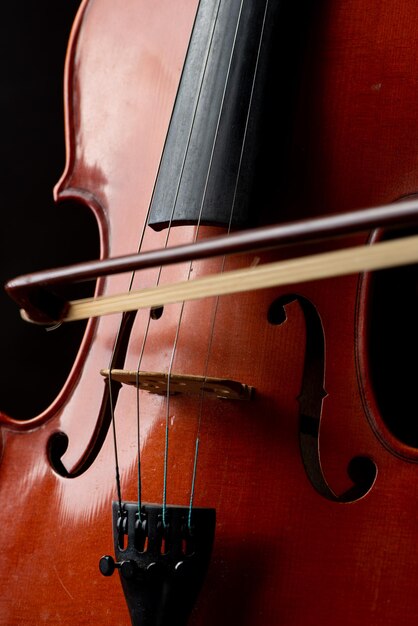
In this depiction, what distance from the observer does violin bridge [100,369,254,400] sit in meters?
0.75

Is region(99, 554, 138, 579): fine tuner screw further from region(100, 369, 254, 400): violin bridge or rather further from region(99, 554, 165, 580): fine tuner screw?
region(100, 369, 254, 400): violin bridge

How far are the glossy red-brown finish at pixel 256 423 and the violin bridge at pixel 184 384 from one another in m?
0.01

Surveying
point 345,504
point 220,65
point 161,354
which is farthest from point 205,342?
point 220,65

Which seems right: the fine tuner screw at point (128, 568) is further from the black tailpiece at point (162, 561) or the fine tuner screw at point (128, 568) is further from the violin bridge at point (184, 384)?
the violin bridge at point (184, 384)

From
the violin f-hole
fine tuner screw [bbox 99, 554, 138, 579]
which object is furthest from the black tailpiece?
the violin f-hole

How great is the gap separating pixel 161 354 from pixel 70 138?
410 millimetres

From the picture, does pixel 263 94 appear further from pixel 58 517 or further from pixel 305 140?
pixel 58 517

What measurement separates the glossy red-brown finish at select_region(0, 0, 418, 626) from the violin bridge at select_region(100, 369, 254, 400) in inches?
0.5

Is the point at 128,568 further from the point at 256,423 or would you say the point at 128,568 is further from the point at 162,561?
the point at 256,423

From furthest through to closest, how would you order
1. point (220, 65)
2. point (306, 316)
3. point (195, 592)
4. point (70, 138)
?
point (70, 138)
point (220, 65)
point (306, 316)
point (195, 592)

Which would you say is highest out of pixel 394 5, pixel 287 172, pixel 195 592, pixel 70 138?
pixel 394 5

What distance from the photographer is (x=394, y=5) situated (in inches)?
36.6

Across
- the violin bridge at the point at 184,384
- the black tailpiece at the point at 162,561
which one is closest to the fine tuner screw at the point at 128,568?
the black tailpiece at the point at 162,561

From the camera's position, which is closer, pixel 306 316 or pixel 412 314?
pixel 306 316
